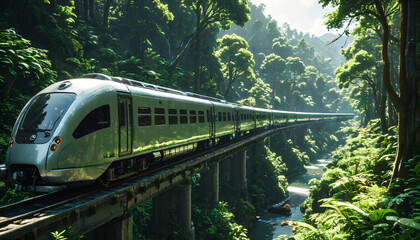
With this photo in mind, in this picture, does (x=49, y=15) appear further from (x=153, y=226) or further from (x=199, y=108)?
(x=153, y=226)

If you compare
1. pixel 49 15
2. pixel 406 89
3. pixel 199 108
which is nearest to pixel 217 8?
pixel 49 15

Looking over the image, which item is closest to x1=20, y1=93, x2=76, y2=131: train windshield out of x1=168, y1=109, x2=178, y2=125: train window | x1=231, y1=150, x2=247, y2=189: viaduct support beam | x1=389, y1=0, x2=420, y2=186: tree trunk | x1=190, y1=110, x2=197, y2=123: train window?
x1=168, y1=109, x2=178, y2=125: train window

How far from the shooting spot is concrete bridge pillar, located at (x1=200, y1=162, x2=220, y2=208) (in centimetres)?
2191

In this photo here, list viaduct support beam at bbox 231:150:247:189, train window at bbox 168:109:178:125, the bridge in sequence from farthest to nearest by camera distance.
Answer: viaduct support beam at bbox 231:150:247:189
train window at bbox 168:109:178:125
the bridge

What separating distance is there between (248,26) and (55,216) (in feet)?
386

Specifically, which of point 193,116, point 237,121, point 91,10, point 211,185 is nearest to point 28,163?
point 193,116

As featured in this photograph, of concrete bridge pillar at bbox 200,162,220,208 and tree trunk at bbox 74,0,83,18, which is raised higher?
tree trunk at bbox 74,0,83,18

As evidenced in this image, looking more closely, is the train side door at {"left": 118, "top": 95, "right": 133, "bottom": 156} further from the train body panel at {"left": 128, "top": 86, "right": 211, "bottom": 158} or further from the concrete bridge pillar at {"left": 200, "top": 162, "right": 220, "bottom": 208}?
the concrete bridge pillar at {"left": 200, "top": 162, "right": 220, "bottom": 208}

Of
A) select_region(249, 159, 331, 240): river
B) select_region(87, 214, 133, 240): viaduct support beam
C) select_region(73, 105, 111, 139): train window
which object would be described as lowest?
select_region(249, 159, 331, 240): river

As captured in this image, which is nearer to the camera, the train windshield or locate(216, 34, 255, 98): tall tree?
the train windshield

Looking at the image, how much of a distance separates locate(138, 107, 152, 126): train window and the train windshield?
2.63 metres

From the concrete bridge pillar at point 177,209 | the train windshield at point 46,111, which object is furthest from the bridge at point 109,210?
the train windshield at point 46,111

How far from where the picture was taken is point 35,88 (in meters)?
16.3

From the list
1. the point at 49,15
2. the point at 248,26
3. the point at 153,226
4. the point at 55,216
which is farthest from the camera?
the point at 248,26
